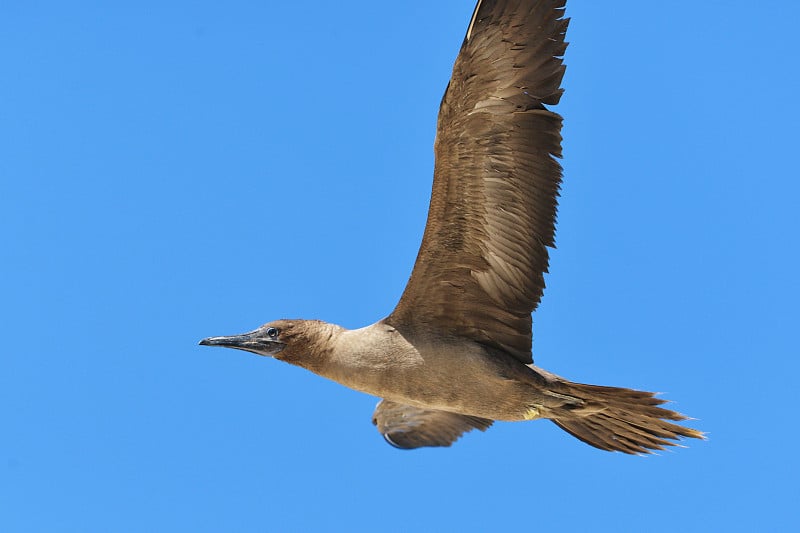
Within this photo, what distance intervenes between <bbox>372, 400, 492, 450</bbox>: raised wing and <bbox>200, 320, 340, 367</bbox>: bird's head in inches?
79.3

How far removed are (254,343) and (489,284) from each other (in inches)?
77.5

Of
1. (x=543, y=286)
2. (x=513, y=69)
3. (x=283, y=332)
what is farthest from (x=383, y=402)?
(x=513, y=69)

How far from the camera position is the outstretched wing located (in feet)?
25.3

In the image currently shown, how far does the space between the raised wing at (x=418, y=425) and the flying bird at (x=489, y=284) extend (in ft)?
5.57

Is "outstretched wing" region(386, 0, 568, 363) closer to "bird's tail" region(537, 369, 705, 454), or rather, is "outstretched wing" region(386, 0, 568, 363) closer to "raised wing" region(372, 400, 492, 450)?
"bird's tail" region(537, 369, 705, 454)

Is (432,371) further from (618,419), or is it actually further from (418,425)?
(418,425)

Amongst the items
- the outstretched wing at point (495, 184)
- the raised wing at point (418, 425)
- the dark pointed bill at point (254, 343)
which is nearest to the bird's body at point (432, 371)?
the outstretched wing at point (495, 184)

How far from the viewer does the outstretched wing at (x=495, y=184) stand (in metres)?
7.71

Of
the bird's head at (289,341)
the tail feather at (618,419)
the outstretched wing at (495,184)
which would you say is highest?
the outstretched wing at (495,184)

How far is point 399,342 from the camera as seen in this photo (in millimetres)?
8625

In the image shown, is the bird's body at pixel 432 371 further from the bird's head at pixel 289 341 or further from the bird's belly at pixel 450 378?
the bird's head at pixel 289 341

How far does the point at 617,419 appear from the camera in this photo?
880 cm

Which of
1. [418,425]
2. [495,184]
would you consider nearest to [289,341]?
[495,184]

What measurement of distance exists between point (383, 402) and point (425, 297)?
98.5 inches
